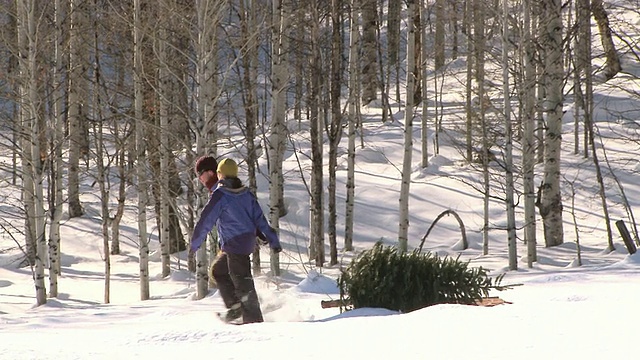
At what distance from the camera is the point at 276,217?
43.6ft

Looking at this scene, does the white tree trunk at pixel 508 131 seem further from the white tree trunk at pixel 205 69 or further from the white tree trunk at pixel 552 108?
the white tree trunk at pixel 205 69

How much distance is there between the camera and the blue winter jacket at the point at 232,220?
6938mm

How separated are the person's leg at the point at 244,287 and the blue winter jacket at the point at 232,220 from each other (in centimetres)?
8

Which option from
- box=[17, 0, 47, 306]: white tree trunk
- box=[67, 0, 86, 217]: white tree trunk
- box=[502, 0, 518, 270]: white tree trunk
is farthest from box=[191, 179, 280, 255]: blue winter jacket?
box=[67, 0, 86, 217]: white tree trunk

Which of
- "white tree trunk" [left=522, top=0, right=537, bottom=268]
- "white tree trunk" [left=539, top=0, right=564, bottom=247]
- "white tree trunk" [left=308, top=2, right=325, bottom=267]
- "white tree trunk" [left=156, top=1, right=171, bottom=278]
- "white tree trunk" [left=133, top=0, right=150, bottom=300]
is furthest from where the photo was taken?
"white tree trunk" [left=539, top=0, right=564, bottom=247]

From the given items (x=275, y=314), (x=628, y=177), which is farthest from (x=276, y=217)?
(x=628, y=177)

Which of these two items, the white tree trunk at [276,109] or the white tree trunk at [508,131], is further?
the white tree trunk at [508,131]

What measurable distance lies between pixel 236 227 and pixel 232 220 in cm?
7

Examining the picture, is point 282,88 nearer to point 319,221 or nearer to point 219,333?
point 319,221

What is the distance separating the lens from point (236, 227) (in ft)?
23.2

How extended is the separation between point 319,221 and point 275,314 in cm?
857

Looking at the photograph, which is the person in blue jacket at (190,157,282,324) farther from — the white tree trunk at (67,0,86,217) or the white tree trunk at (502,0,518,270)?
the white tree trunk at (67,0,86,217)

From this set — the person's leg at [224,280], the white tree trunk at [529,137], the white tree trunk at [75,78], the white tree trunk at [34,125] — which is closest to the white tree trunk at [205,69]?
the white tree trunk at [34,125]

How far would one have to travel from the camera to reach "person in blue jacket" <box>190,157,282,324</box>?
6953mm
